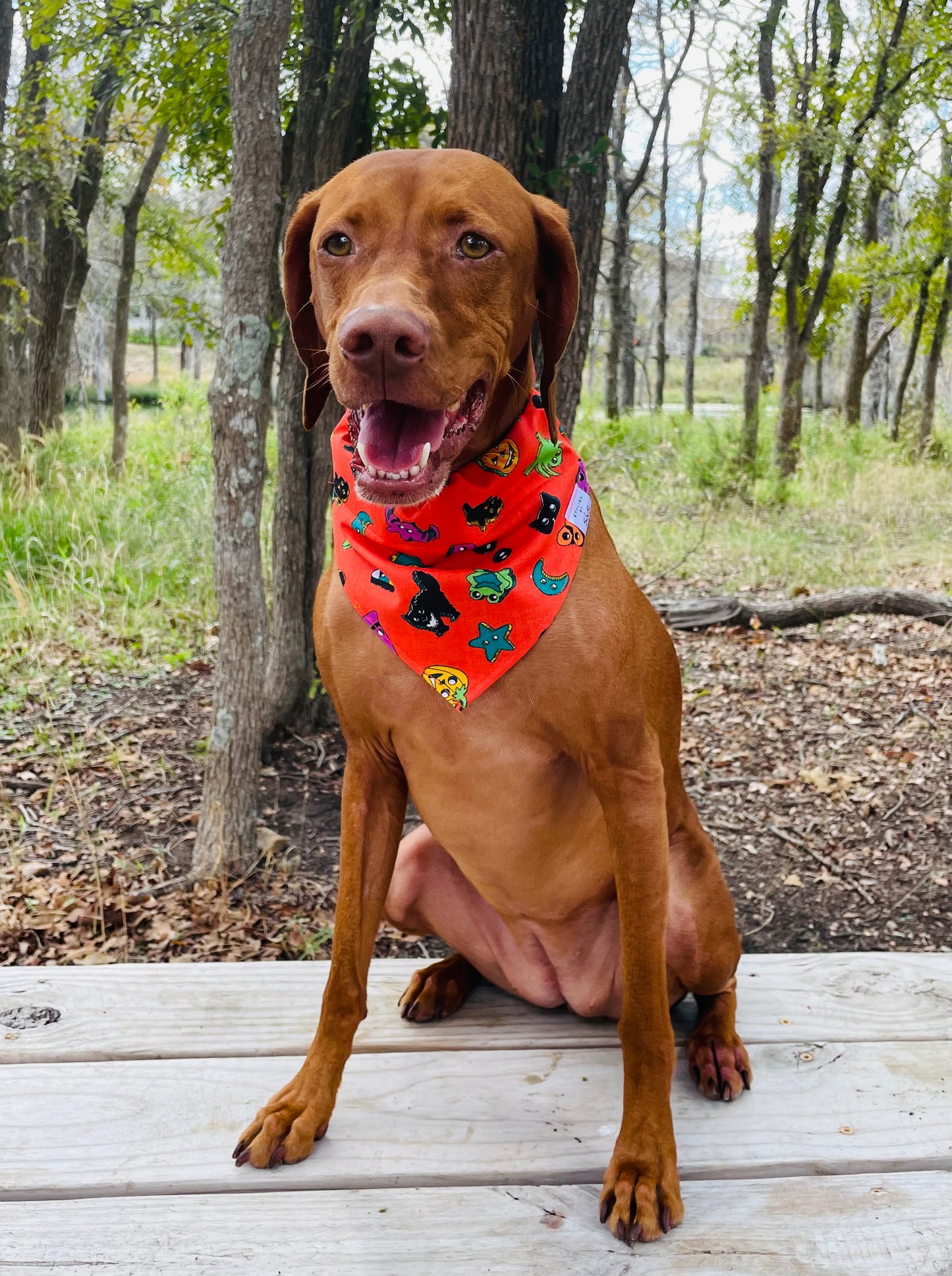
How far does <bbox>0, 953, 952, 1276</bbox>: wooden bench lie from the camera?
1.47 meters

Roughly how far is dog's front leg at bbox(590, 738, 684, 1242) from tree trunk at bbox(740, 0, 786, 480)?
26.7 ft

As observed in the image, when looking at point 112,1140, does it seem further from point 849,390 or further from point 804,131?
point 849,390

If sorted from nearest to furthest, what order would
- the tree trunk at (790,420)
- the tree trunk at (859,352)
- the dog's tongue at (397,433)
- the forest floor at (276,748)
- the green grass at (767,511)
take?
1. the dog's tongue at (397,433)
2. the forest floor at (276,748)
3. the green grass at (767,511)
4. the tree trunk at (790,420)
5. the tree trunk at (859,352)

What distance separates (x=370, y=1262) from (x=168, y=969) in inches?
35.5

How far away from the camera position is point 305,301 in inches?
68.8

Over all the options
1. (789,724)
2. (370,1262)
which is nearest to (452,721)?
(370,1262)

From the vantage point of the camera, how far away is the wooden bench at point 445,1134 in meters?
1.47

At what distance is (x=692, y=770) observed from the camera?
14.4ft

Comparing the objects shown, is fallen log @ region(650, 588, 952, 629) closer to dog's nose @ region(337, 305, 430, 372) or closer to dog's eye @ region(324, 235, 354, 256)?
dog's eye @ region(324, 235, 354, 256)

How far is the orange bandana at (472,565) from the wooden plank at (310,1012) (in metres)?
0.77

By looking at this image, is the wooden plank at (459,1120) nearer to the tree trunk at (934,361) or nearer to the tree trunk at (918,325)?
the tree trunk at (934,361)

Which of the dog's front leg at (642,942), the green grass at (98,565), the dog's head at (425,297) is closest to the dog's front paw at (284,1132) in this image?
the dog's front leg at (642,942)

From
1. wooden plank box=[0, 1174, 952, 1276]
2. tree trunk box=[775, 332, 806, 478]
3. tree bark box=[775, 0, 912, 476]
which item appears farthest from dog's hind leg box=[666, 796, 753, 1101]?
tree bark box=[775, 0, 912, 476]

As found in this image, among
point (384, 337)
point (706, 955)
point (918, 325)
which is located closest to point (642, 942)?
point (706, 955)
